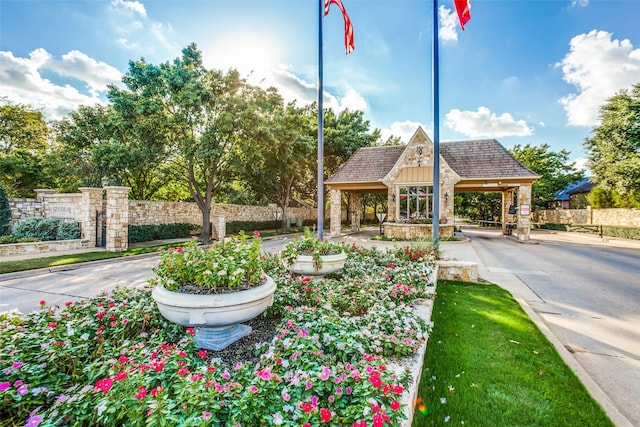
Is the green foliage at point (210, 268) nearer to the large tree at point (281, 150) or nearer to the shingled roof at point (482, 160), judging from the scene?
the large tree at point (281, 150)

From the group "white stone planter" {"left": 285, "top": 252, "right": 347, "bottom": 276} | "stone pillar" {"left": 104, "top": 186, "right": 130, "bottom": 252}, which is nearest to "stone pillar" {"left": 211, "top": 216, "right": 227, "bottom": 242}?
"stone pillar" {"left": 104, "top": 186, "right": 130, "bottom": 252}

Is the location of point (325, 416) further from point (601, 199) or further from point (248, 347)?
point (601, 199)

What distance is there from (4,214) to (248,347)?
50.9 ft

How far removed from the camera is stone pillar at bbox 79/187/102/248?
12.0 metres

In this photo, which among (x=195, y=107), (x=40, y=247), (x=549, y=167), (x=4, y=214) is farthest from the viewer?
(x=549, y=167)

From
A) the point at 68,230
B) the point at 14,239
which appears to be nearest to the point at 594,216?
the point at 68,230

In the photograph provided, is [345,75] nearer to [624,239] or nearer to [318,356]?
[318,356]

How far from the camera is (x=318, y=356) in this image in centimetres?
230

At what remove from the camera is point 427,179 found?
16719mm

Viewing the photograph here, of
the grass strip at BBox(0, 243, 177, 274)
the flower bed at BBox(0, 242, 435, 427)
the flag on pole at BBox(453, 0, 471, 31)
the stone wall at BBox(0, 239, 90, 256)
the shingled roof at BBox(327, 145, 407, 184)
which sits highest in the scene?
the flag on pole at BBox(453, 0, 471, 31)

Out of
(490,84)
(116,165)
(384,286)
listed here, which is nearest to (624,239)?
(490,84)

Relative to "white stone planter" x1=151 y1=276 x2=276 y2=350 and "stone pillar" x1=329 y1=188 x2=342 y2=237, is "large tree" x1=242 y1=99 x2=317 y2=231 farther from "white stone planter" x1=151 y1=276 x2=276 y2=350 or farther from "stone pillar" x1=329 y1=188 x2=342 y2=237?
"white stone planter" x1=151 y1=276 x2=276 y2=350

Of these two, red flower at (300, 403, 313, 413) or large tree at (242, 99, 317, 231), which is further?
large tree at (242, 99, 317, 231)

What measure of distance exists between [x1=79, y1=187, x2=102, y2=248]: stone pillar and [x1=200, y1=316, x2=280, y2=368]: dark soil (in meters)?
12.2
